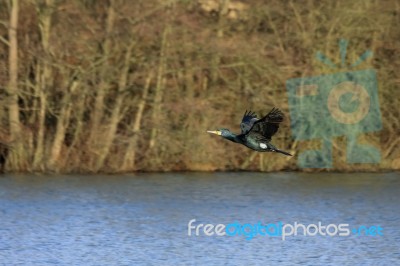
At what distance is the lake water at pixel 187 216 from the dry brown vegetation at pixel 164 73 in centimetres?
71

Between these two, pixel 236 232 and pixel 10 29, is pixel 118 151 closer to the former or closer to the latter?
pixel 10 29

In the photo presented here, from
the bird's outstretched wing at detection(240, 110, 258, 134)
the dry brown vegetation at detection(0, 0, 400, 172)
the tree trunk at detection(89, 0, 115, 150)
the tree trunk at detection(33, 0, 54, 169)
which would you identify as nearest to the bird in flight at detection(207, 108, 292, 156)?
the bird's outstretched wing at detection(240, 110, 258, 134)

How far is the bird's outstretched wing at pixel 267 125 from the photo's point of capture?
843cm

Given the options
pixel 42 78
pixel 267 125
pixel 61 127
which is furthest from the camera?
pixel 61 127

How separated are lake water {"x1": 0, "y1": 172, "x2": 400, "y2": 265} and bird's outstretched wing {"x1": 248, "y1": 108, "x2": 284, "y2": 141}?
2142mm

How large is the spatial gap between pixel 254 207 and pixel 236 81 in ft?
16.0

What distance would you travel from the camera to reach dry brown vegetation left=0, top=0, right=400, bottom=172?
1798cm

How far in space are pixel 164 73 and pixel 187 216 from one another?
5755 millimetres

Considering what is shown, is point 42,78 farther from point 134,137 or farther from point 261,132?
point 261,132

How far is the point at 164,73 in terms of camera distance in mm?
18484

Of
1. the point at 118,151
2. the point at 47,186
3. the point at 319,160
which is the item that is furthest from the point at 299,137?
the point at 47,186

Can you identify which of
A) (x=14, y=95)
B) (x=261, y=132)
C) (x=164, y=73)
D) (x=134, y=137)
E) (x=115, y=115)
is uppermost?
(x=164, y=73)

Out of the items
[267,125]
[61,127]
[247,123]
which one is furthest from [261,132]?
[61,127]

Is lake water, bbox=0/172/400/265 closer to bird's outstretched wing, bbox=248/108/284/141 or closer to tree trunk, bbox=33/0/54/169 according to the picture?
tree trunk, bbox=33/0/54/169
